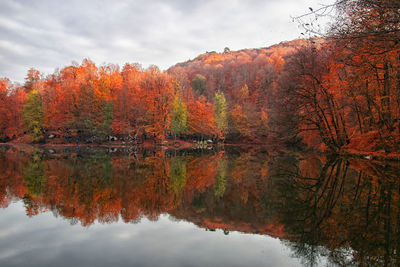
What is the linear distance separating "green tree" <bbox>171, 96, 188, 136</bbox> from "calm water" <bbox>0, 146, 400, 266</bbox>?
34607mm

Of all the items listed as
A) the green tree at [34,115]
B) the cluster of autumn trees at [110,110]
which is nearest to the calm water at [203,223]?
the cluster of autumn trees at [110,110]

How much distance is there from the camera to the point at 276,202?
22.5 feet

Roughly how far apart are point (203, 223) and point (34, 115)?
51.1m

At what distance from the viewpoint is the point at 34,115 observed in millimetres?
47094

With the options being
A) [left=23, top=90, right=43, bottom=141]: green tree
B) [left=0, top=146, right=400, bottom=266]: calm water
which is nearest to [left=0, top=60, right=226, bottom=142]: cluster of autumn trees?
[left=23, top=90, right=43, bottom=141]: green tree

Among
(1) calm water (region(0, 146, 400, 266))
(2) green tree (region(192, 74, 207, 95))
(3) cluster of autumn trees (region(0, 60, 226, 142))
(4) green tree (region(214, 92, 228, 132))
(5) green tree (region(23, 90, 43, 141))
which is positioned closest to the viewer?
(1) calm water (region(0, 146, 400, 266))

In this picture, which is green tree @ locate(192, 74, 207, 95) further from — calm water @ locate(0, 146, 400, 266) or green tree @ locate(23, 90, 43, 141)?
calm water @ locate(0, 146, 400, 266)

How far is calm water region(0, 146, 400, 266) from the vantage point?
3.93 meters

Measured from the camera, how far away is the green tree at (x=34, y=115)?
46.8 meters

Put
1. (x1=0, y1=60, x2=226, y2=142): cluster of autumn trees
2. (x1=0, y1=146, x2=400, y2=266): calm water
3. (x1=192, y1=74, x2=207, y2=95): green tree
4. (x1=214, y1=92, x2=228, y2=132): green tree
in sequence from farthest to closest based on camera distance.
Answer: (x1=192, y1=74, x2=207, y2=95): green tree
(x1=214, y1=92, x2=228, y2=132): green tree
(x1=0, y1=60, x2=226, y2=142): cluster of autumn trees
(x1=0, y1=146, x2=400, y2=266): calm water

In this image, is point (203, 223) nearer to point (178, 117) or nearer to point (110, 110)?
point (178, 117)

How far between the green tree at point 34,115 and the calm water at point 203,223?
143ft

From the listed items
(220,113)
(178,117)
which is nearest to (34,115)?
(178,117)

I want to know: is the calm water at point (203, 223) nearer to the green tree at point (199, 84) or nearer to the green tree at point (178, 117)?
the green tree at point (178, 117)
